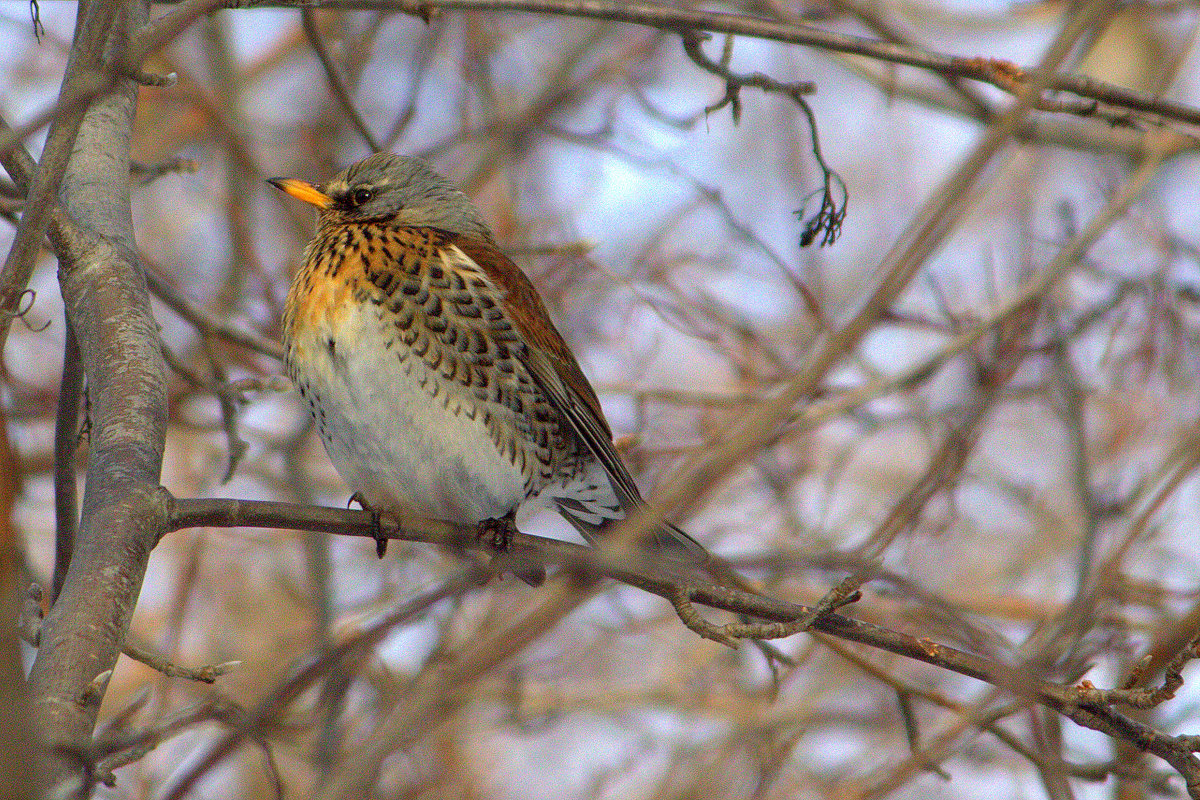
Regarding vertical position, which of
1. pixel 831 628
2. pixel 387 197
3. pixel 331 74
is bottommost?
pixel 831 628

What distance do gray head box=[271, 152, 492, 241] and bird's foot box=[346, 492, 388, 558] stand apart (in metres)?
1.14

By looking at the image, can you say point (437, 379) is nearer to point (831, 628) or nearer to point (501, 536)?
point (501, 536)

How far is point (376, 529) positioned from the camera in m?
3.05

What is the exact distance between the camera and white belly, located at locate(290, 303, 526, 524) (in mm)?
4031

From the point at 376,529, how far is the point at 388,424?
3.43 ft

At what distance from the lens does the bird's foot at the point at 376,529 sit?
307cm

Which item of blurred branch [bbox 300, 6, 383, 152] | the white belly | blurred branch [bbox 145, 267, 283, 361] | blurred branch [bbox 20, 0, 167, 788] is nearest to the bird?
the white belly

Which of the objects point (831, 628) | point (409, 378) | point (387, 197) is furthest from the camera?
point (387, 197)

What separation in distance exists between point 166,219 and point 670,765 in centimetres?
562

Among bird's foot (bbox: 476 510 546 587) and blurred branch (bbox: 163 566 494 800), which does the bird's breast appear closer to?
bird's foot (bbox: 476 510 546 587)

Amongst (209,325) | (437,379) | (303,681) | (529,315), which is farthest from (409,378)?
(303,681)

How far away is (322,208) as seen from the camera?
4844mm

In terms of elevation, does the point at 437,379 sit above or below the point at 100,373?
above

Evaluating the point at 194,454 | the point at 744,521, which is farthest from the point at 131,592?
the point at 194,454
